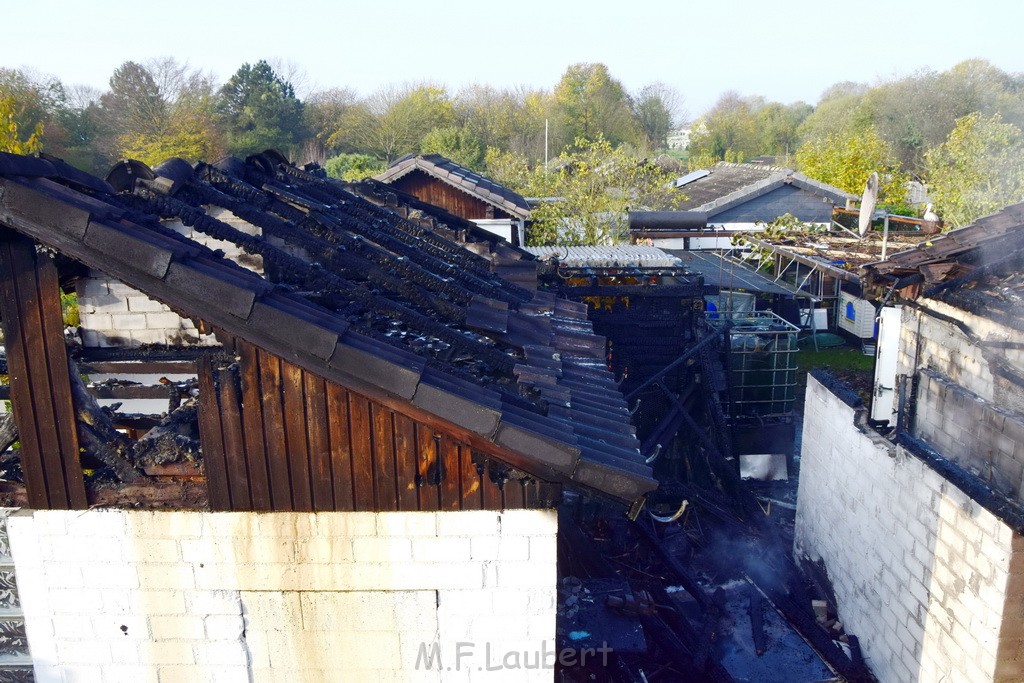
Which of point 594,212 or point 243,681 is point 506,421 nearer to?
point 243,681

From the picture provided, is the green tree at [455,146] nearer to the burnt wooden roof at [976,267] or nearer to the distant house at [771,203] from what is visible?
the distant house at [771,203]

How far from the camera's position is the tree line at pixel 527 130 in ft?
71.5

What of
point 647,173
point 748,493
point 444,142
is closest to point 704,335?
point 748,493

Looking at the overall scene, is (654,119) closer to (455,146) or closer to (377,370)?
(455,146)

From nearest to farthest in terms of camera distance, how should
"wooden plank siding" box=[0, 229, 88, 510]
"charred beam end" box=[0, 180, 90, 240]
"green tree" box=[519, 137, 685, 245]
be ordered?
1. "charred beam end" box=[0, 180, 90, 240]
2. "wooden plank siding" box=[0, 229, 88, 510]
3. "green tree" box=[519, 137, 685, 245]

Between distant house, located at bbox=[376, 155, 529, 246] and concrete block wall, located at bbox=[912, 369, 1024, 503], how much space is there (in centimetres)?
1010

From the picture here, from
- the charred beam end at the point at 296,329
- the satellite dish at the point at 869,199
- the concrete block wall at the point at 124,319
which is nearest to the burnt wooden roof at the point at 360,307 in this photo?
the charred beam end at the point at 296,329

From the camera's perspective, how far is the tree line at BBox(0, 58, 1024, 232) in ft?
71.5

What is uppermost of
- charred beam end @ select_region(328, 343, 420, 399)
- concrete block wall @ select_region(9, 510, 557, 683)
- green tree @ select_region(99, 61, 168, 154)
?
green tree @ select_region(99, 61, 168, 154)

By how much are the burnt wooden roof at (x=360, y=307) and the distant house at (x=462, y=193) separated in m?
8.94

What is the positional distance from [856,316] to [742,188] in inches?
283

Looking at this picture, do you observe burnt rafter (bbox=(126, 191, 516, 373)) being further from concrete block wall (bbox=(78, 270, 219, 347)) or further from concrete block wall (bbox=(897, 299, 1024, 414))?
concrete block wall (bbox=(897, 299, 1024, 414))

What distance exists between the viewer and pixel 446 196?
16.5 meters

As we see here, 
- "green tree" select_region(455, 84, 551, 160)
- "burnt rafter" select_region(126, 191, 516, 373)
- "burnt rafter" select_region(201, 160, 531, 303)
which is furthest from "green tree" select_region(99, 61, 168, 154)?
"burnt rafter" select_region(126, 191, 516, 373)
